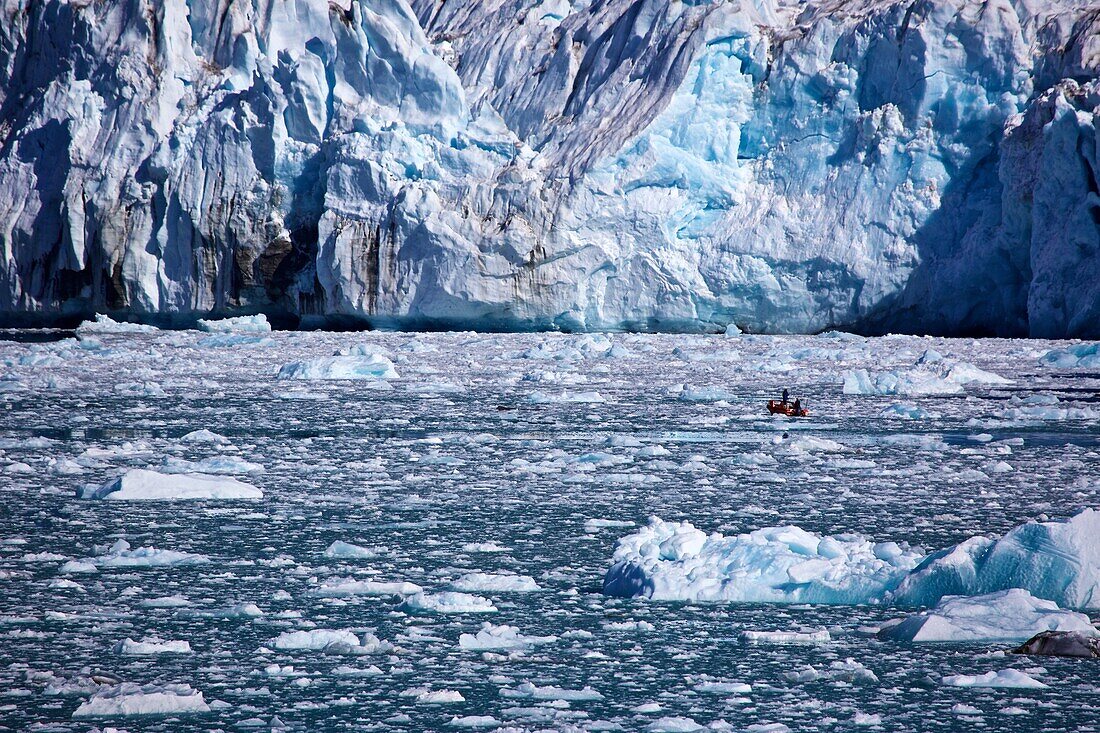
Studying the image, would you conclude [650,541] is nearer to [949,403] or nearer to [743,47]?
[949,403]

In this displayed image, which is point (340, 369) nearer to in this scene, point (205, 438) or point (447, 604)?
point (205, 438)

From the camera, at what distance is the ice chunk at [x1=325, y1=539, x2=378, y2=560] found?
4.28 metres

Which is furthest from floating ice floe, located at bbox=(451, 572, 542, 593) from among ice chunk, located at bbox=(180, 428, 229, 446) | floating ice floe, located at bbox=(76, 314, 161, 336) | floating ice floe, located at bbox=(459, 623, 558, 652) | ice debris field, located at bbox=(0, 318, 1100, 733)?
floating ice floe, located at bbox=(76, 314, 161, 336)

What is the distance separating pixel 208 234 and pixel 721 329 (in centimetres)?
1064

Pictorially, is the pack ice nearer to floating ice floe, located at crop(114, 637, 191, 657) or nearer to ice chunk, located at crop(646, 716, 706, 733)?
ice chunk, located at crop(646, 716, 706, 733)

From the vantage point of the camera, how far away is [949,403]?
10188mm

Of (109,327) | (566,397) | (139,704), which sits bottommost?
(139,704)

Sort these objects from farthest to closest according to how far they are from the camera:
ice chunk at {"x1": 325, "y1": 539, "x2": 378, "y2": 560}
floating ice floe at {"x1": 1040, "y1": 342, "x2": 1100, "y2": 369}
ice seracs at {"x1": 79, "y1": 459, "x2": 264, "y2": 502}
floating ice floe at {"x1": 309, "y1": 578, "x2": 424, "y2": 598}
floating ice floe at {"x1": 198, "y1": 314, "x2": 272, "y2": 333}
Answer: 1. floating ice floe at {"x1": 198, "y1": 314, "x2": 272, "y2": 333}
2. floating ice floe at {"x1": 1040, "y1": 342, "x2": 1100, "y2": 369}
3. ice seracs at {"x1": 79, "y1": 459, "x2": 264, "y2": 502}
4. ice chunk at {"x1": 325, "y1": 539, "x2": 378, "y2": 560}
5. floating ice floe at {"x1": 309, "y1": 578, "x2": 424, "y2": 598}

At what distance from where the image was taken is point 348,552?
4305mm

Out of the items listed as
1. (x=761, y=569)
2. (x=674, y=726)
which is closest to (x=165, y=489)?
(x=761, y=569)

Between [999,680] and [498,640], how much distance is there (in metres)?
1.27

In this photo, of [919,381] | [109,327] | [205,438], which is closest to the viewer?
[205,438]

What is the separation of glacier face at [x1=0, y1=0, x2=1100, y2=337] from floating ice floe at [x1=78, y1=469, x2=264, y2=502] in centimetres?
1713

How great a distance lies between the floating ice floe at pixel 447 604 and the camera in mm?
3596
